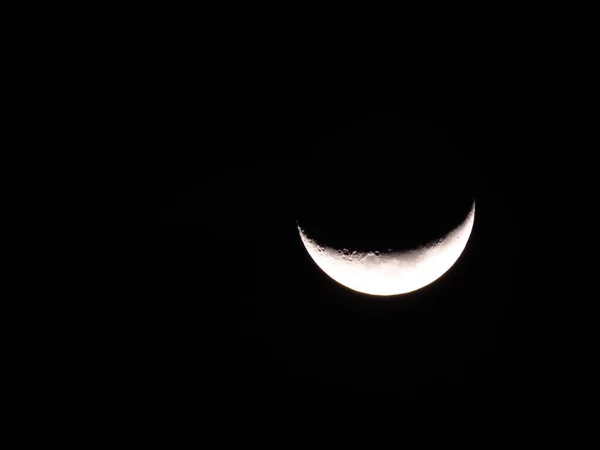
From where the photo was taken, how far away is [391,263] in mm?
2486

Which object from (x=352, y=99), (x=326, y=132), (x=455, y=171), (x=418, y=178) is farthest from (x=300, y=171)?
(x=455, y=171)

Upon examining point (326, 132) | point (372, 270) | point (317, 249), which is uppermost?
point (326, 132)

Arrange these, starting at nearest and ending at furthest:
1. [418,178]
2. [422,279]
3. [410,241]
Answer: [418,178]
[410,241]
[422,279]

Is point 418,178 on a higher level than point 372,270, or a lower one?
higher

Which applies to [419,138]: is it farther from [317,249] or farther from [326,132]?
[317,249]

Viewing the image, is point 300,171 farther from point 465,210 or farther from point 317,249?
point 465,210

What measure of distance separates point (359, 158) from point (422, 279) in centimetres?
83

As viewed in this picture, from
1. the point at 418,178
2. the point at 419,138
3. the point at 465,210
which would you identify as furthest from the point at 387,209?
A: the point at 465,210

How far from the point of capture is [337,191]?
7.67 feet

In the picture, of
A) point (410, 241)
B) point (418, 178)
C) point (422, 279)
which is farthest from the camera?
point (422, 279)

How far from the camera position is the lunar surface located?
2.49 m

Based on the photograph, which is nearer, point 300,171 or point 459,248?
point 300,171

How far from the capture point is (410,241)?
2445mm

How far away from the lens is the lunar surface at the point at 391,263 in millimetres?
2488
